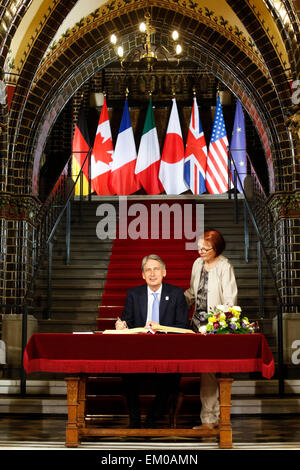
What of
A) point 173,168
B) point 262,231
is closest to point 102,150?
point 173,168

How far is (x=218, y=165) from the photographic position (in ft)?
49.9

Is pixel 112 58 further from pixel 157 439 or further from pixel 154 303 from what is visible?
pixel 157 439

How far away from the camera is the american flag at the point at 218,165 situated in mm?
15094

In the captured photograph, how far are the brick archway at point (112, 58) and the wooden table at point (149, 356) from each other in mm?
6303

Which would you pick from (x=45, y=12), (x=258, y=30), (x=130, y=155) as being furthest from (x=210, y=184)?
(x=45, y=12)

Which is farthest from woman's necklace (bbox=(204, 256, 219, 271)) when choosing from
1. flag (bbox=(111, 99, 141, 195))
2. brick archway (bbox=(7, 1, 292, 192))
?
flag (bbox=(111, 99, 141, 195))

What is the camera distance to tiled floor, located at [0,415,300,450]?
16.7 ft

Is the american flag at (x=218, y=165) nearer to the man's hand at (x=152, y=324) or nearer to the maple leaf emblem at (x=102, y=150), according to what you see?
the maple leaf emblem at (x=102, y=150)

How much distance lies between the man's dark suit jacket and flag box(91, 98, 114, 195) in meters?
9.15

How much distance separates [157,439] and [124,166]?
10.2 meters

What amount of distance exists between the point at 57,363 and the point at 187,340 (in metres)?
1.01

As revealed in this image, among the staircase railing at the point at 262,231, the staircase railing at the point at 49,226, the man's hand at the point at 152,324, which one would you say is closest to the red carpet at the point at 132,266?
the staircase railing at the point at 49,226

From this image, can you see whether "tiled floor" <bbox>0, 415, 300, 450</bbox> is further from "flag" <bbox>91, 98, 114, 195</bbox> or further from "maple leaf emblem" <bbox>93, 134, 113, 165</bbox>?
"maple leaf emblem" <bbox>93, 134, 113, 165</bbox>

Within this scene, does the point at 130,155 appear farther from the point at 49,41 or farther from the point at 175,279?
the point at 175,279
